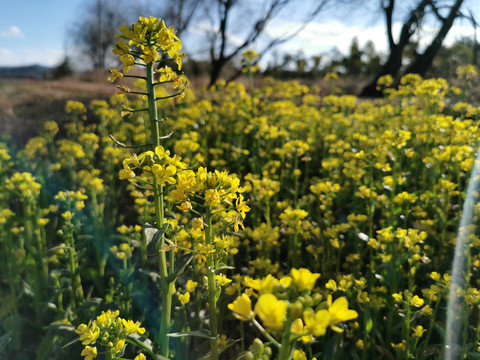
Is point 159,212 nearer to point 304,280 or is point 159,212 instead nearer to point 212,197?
point 212,197

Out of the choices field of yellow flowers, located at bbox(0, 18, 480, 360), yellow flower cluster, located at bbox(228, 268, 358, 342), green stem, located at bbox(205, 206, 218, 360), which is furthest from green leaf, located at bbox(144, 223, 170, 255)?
yellow flower cluster, located at bbox(228, 268, 358, 342)

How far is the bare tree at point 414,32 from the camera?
5629 mm

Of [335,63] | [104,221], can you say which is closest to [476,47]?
[104,221]

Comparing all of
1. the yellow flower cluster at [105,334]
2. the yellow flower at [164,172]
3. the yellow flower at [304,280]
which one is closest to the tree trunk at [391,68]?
the yellow flower at [164,172]

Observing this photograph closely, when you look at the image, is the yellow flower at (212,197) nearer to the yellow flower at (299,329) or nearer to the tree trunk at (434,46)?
the yellow flower at (299,329)

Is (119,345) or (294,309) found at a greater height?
(294,309)

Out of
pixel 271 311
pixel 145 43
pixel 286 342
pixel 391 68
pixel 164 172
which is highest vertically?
pixel 391 68

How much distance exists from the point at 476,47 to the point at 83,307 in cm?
627

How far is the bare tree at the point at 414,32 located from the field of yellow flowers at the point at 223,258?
1775mm

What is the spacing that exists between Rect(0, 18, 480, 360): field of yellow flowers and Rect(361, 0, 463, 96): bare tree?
1.77m

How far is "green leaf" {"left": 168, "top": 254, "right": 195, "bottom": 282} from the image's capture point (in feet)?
5.05

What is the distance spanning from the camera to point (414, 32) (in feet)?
25.1

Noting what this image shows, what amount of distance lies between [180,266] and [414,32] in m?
7.88

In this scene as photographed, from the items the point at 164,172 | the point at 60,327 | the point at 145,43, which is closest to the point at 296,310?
the point at 164,172
